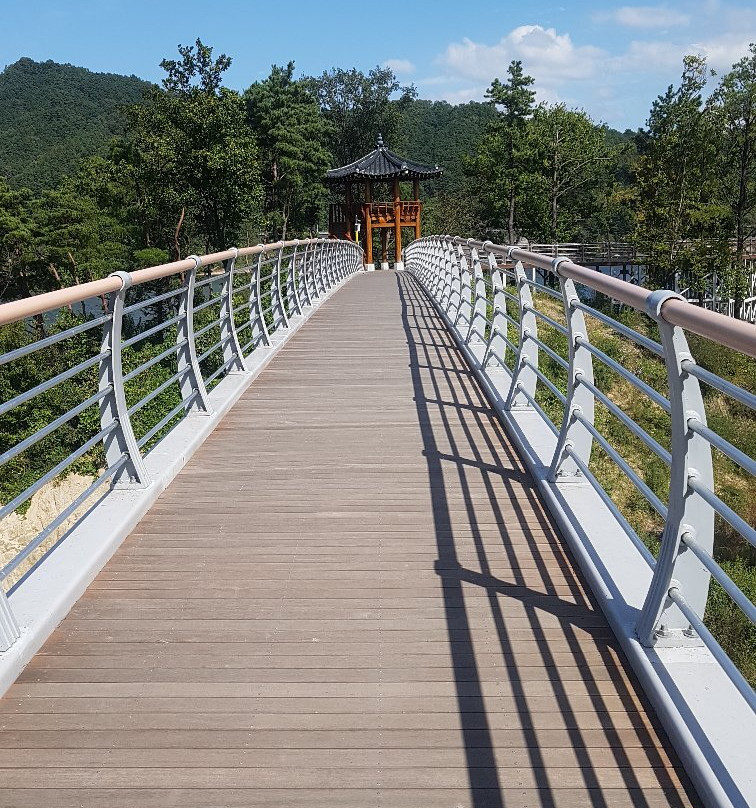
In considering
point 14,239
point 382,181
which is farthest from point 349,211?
point 14,239

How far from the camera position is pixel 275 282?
30.8 feet

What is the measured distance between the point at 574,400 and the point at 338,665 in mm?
1888

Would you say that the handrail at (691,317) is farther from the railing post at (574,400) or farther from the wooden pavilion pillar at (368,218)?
the wooden pavilion pillar at (368,218)

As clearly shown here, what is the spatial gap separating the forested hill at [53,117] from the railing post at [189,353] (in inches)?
2397

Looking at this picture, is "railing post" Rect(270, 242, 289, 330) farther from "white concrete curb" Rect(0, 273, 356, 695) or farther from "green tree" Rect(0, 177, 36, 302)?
"green tree" Rect(0, 177, 36, 302)

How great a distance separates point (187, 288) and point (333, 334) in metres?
5.09

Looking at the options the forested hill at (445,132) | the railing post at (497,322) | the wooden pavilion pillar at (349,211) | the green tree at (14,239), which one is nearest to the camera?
the railing post at (497,322)

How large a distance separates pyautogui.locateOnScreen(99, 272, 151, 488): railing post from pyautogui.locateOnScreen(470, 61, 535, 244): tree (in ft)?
149

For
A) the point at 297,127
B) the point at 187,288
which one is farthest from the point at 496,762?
the point at 297,127

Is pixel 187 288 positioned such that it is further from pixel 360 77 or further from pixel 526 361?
pixel 360 77

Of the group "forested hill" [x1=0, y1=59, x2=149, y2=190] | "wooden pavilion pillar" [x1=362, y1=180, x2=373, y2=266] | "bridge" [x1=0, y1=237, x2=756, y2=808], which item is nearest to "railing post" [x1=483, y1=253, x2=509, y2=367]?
"bridge" [x1=0, y1=237, x2=756, y2=808]

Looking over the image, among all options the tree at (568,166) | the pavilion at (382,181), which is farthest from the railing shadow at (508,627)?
the tree at (568,166)

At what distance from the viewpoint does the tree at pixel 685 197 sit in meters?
33.0

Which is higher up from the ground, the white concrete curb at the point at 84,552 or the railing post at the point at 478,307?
the railing post at the point at 478,307
